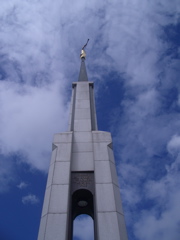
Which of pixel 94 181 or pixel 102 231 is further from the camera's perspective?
pixel 94 181

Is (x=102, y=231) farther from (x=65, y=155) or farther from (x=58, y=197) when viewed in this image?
(x=65, y=155)

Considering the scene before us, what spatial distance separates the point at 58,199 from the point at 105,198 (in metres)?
2.30

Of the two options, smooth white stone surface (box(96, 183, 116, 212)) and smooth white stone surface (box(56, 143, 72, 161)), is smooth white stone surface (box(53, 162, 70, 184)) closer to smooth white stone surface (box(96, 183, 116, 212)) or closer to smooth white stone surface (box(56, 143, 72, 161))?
smooth white stone surface (box(56, 143, 72, 161))

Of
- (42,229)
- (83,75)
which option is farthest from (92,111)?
(42,229)

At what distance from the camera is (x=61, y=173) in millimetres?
12375

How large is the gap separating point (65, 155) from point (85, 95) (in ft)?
22.7

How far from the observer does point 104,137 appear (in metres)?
14.6

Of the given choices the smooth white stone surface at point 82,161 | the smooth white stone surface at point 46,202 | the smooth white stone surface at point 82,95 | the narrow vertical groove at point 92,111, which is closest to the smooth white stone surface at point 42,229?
the smooth white stone surface at point 46,202

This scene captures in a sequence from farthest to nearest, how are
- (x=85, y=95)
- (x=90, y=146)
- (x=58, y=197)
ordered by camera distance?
(x=85, y=95), (x=90, y=146), (x=58, y=197)

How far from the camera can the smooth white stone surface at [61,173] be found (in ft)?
39.4

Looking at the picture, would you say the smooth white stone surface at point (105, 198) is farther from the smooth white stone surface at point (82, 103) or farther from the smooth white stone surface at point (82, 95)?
the smooth white stone surface at point (82, 95)

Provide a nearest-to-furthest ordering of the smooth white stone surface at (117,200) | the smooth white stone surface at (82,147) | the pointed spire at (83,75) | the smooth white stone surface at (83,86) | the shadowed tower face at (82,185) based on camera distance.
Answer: the shadowed tower face at (82,185) < the smooth white stone surface at (117,200) < the smooth white stone surface at (82,147) < the smooth white stone surface at (83,86) < the pointed spire at (83,75)

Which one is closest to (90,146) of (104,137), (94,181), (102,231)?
(104,137)

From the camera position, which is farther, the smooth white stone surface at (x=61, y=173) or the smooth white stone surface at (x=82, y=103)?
the smooth white stone surface at (x=82, y=103)
